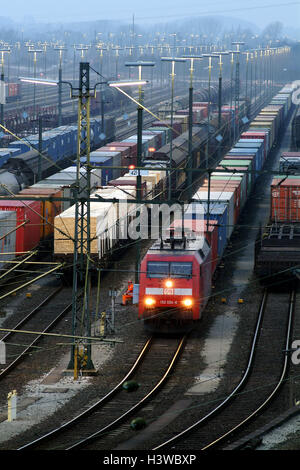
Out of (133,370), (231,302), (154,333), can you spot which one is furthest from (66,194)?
(133,370)

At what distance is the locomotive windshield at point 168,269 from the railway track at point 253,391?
10.1 feet

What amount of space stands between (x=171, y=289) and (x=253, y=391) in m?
5.54

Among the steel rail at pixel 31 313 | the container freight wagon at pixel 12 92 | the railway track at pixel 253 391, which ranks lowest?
the steel rail at pixel 31 313

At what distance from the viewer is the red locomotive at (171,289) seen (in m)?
30.5

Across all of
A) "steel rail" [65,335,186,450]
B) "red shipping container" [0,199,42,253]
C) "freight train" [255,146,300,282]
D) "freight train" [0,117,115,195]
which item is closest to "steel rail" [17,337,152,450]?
"steel rail" [65,335,186,450]

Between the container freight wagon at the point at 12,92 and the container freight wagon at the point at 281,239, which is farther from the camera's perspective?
the container freight wagon at the point at 12,92

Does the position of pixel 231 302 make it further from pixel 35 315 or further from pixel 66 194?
pixel 66 194

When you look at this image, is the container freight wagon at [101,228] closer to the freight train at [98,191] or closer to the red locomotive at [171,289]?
the freight train at [98,191]

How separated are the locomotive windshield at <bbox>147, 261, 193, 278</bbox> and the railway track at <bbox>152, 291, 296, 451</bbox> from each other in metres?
3.07

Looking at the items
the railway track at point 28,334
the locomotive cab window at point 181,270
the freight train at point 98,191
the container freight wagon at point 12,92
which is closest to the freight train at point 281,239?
the locomotive cab window at point 181,270

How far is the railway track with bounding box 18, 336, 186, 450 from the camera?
21.5m

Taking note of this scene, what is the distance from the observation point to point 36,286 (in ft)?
130

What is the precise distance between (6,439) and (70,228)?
54.1 ft

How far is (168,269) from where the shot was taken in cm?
3088
